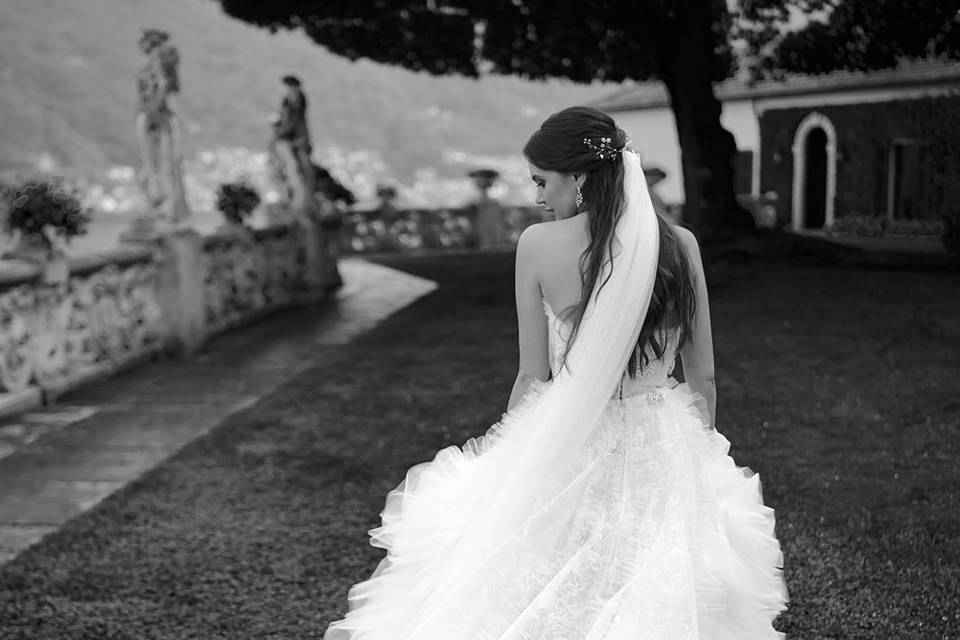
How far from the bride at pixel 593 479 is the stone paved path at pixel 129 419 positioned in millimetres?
3173

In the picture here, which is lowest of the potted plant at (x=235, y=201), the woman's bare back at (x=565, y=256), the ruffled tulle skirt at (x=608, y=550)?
the ruffled tulle skirt at (x=608, y=550)

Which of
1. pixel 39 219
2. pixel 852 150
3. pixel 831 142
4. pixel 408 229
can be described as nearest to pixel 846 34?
pixel 852 150

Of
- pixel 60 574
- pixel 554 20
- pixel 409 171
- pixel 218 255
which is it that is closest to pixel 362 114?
pixel 409 171

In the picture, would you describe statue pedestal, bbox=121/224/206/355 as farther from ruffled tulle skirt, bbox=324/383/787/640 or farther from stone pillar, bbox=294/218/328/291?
ruffled tulle skirt, bbox=324/383/787/640

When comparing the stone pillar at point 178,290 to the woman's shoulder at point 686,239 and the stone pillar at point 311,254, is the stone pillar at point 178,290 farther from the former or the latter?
the woman's shoulder at point 686,239

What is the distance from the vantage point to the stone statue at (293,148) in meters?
16.3

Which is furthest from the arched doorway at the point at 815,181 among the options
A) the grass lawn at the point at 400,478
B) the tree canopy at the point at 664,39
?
the grass lawn at the point at 400,478

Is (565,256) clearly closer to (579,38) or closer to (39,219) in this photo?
(39,219)

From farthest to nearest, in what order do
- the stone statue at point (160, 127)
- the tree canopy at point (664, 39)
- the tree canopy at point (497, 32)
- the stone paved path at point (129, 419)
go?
the tree canopy at point (664, 39)
the tree canopy at point (497, 32)
the stone statue at point (160, 127)
the stone paved path at point (129, 419)

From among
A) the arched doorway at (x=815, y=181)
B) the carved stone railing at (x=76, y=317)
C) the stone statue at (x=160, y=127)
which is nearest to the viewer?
the carved stone railing at (x=76, y=317)

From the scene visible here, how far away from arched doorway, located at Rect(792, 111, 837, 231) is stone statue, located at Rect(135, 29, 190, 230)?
22.1 meters

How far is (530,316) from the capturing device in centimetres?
287

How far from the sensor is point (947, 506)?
520 cm

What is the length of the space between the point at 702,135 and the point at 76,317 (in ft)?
38.5
